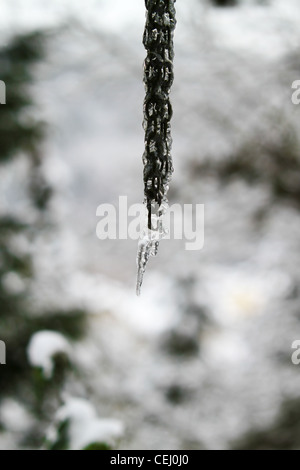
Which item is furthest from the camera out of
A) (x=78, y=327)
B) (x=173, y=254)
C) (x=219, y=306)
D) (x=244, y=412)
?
(x=173, y=254)

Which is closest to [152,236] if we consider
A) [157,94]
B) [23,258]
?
[157,94]

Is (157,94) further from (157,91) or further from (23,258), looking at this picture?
(23,258)

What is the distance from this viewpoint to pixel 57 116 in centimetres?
203

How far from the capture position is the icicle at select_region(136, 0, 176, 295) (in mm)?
355

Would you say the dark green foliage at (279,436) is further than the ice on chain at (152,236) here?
Yes

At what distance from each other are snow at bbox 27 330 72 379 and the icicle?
39cm

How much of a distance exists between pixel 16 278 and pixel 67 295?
5.8 inches

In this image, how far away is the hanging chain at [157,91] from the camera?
36cm

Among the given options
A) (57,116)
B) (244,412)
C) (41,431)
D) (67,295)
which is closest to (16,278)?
(67,295)

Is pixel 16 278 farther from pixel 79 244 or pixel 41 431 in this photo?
pixel 41 431

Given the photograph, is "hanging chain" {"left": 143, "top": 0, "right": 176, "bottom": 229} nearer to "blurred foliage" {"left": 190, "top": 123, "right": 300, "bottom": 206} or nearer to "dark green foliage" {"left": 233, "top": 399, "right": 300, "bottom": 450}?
"dark green foliage" {"left": 233, "top": 399, "right": 300, "bottom": 450}

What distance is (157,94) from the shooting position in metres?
0.36

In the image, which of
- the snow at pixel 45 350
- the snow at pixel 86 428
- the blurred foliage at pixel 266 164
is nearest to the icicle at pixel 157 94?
the snow at pixel 86 428

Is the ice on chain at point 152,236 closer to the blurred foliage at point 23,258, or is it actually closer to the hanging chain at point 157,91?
the hanging chain at point 157,91
